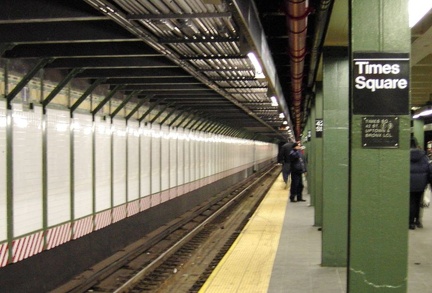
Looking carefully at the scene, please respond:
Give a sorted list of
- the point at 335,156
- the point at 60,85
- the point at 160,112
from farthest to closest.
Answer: the point at 160,112, the point at 60,85, the point at 335,156

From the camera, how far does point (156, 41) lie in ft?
23.1

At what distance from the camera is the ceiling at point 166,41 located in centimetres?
581

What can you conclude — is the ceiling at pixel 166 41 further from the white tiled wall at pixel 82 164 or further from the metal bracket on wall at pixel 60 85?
the white tiled wall at pixel 82 164

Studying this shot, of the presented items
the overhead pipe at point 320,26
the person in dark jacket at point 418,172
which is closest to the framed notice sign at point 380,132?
the overhead pipe at point 320,26

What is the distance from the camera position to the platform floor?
696 centimetres

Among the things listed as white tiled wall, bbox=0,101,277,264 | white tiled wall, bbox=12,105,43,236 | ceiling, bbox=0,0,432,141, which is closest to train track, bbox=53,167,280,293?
white tiled wall, bbox=0,101,277,264

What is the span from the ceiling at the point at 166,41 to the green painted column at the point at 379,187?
1.23m

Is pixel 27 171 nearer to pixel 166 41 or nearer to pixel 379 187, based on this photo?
pixel 166 41

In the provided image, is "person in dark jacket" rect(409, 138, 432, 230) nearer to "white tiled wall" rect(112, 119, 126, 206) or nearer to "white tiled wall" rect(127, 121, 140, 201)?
"white tiled wall" rect(112, 119, 126, 206)

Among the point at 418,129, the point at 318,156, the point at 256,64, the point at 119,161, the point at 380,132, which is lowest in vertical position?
the point at 119,161

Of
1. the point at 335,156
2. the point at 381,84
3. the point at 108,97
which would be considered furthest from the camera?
the point at 108,97

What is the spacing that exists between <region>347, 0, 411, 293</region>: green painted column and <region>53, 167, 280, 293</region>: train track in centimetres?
515

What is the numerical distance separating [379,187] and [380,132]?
442 mm

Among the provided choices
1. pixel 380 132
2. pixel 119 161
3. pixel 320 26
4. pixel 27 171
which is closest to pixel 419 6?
pixel 380 132
